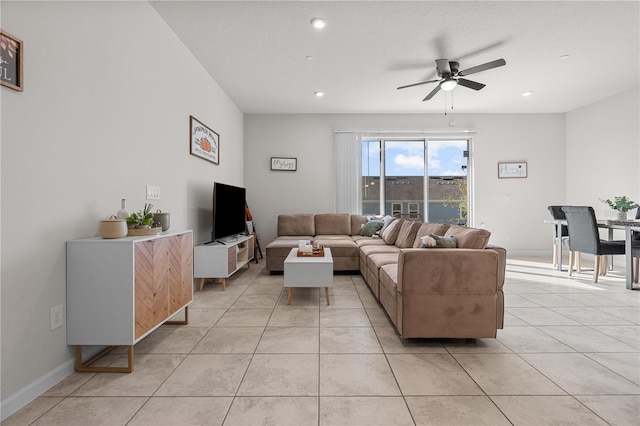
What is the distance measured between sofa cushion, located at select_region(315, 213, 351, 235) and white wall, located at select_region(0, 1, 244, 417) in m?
3.14

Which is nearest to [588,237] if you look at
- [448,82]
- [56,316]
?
[448,82]

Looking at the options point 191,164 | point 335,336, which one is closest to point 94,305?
point 335,336

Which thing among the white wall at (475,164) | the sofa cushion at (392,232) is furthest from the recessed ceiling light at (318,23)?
the white wall at (475,164)

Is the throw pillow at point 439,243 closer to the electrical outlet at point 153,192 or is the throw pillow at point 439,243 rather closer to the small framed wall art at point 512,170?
the electrical outlet at point 153,192

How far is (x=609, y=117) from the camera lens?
16.9ft

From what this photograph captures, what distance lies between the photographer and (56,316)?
68.2 inches

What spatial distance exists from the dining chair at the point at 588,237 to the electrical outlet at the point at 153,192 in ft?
16.7

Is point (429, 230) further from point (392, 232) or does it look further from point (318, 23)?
point (318, 23)

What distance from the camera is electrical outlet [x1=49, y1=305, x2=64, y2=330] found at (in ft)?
5.60

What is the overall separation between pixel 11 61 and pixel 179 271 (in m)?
1.58

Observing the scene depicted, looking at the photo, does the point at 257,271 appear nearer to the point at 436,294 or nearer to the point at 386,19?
the point at 436,294

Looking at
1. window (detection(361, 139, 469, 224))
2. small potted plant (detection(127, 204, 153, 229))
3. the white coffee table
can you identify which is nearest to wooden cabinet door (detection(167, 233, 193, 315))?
small potted plant (detection(127, 204, 153, 229))

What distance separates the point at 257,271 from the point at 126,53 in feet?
10.7

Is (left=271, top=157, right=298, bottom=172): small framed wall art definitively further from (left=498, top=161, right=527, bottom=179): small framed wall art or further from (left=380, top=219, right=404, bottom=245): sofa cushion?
(left=498, top=161, right=527, bottom=179): small framed wall art
